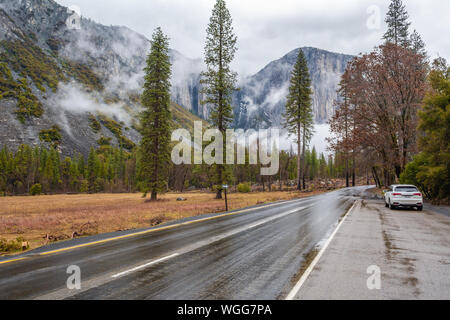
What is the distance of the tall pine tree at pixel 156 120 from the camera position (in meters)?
31.3

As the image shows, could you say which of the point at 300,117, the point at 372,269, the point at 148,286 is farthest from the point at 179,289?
the point at 300,117

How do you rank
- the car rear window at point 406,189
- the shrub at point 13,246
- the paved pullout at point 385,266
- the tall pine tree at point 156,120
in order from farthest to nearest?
the tall pine tree at point 156,120
the car rear window at point 406,189
the shrub at point 13,246
the paved pullout at point 385,266

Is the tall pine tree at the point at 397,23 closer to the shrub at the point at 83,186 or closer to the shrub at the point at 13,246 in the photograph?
the shrub at the point at 13,246

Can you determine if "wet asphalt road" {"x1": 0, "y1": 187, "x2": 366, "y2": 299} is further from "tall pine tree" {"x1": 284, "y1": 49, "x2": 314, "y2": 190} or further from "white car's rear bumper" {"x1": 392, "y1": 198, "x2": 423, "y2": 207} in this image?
"tall pine tree" {"x1": 284, "y1": 49, "x2": 314, "y2": 190}

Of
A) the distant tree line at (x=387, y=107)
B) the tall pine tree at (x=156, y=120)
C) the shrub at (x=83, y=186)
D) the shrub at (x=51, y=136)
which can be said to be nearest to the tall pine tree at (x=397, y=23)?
the distant tree line at (x=387, y=107)

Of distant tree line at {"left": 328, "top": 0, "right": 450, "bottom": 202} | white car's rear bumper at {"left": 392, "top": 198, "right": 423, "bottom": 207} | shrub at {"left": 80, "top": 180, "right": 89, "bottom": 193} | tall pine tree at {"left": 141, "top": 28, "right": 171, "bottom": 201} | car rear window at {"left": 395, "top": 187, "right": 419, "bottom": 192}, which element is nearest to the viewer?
white car's rear bumper at {"left": 392, "top": 198, "right": 423, "bottom": 207}

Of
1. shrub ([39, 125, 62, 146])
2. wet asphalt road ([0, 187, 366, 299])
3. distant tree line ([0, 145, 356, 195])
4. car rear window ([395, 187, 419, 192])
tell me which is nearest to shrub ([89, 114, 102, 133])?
shrub ([39, 125, 62, 146])

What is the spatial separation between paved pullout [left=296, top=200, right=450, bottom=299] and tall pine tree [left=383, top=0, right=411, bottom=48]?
40.2m

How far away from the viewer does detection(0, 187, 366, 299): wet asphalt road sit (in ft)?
15.0

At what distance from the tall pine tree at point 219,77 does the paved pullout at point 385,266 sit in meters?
21.6

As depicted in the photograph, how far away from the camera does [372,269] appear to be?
18.9ft

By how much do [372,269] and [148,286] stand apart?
14.6 feet
